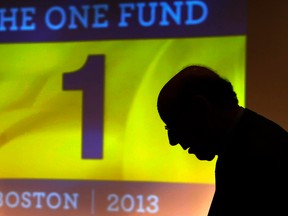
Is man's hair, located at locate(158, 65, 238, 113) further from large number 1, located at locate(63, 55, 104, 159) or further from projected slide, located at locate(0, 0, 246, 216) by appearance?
large number 1, located at locate(63, 55, 104, 159)

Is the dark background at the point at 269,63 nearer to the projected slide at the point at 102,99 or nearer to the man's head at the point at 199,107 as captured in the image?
the projected slide at the point at 102,99

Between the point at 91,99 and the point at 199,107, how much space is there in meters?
1.66

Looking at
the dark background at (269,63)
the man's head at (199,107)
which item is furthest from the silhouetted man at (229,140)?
the dark background at (269,63)

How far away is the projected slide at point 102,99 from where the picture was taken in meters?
2.41

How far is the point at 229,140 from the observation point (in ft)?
2.89

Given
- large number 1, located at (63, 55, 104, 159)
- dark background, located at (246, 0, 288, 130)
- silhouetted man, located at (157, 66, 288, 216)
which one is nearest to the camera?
silhouetted man, located at (157, 66, 288, 216)

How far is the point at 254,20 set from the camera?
2.37 meters

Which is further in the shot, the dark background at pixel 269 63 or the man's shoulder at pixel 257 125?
the dark background at pixel 269 63

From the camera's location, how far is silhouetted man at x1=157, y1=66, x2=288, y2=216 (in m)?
0.84

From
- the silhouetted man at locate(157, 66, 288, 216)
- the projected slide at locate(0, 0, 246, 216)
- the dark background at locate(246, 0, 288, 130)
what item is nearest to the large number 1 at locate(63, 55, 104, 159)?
the projected slide at locate(0, 0, 246, 216)

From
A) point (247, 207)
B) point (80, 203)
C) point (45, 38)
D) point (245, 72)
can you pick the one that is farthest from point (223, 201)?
point (45, 38)

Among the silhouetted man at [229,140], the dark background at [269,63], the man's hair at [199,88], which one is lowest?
the silhouetted man at [229,140]

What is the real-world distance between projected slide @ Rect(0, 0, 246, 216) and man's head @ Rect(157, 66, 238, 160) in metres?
1.47

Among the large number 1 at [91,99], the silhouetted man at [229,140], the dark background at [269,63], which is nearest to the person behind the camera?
the silhouetted man at [229,140]
